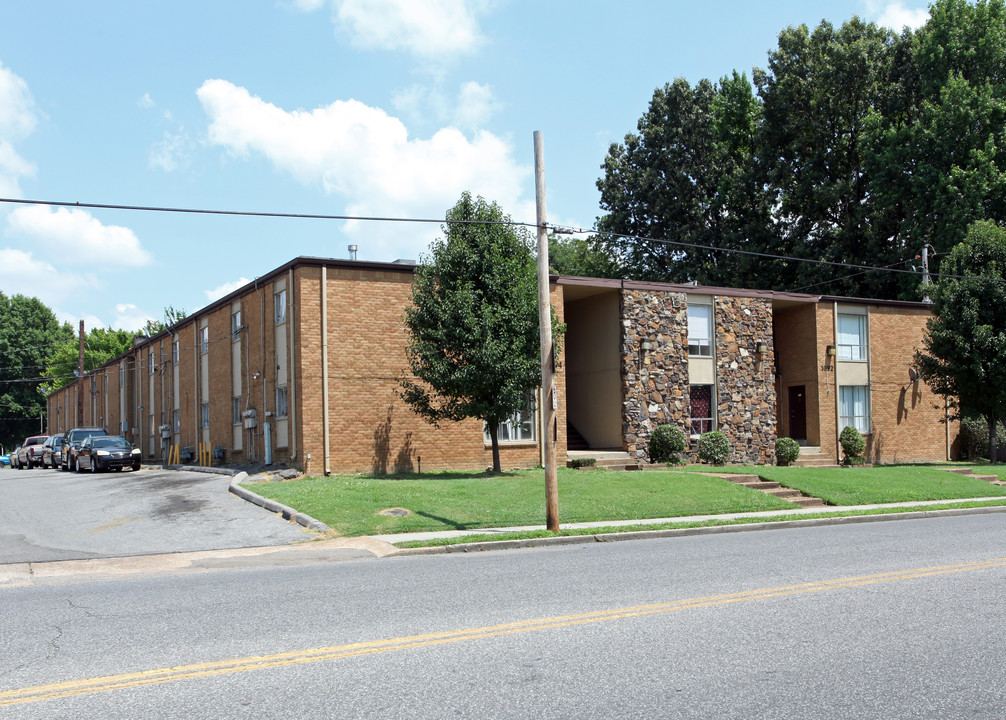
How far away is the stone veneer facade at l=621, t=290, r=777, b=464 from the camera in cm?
2930

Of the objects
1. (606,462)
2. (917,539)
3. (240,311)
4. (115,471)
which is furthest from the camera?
(115,471)

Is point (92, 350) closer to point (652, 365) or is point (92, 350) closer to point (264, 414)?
point (264, 414)

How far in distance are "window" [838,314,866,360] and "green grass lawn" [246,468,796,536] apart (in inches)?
575

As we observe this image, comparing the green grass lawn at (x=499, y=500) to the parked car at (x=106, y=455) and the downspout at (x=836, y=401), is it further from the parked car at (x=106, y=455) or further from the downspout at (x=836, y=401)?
the parked car at (x=106, y=455)

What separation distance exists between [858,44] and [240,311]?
34.4 m

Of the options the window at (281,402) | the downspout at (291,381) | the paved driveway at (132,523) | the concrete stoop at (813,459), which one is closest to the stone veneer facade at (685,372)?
the concrete stoop at (813,459)

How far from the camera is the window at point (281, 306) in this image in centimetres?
2599

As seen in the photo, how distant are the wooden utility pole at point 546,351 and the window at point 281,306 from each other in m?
12.9

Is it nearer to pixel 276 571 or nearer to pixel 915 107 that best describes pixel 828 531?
pixel 276 571

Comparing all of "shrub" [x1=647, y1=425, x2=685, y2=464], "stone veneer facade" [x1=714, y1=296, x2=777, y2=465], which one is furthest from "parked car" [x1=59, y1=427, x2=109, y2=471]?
"stone veneer facade" [x1=714, y1=296, x2=777, y2=465]

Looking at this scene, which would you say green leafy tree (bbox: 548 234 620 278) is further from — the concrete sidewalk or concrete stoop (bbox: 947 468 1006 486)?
the concrete sidewalk

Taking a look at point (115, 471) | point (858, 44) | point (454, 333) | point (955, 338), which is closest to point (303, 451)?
point (454, 333)

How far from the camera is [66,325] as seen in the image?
90000mm

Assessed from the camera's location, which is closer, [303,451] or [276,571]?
[276,571]
